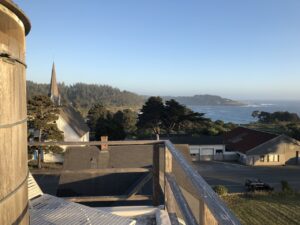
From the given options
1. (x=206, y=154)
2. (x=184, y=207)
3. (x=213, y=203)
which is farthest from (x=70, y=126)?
(x=213, y=203)

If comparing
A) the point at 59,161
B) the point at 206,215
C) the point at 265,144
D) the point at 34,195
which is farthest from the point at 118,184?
the point at 265,144

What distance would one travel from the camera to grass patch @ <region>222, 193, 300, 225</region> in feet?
50.8

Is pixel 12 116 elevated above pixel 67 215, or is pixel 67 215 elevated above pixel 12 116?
pixel 12 116

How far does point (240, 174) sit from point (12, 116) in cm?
2653

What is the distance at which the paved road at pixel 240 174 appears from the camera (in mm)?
23125

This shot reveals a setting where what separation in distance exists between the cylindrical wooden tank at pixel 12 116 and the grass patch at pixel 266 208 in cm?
1319

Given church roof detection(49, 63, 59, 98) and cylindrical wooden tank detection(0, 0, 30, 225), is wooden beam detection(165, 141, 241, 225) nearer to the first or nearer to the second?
cylindrical wooden tank detection(0, 0, 30, 225)

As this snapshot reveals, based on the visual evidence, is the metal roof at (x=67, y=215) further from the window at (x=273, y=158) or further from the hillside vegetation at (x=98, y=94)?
the hillside vegetation at (x=98, y=94)

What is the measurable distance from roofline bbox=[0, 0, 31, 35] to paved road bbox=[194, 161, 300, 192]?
20.4 meters

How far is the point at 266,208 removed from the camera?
57.2 feet

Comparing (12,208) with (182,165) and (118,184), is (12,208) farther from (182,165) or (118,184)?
(118,184)

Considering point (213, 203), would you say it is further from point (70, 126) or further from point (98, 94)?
point (98, 94)

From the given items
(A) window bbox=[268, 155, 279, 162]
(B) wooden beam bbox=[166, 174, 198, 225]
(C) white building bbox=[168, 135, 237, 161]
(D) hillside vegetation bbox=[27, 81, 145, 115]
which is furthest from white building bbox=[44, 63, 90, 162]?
(D) hillside vegetation bbox=[27, 81, 145, 115]

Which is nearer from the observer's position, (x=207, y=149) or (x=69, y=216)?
(x=69, y=216)
